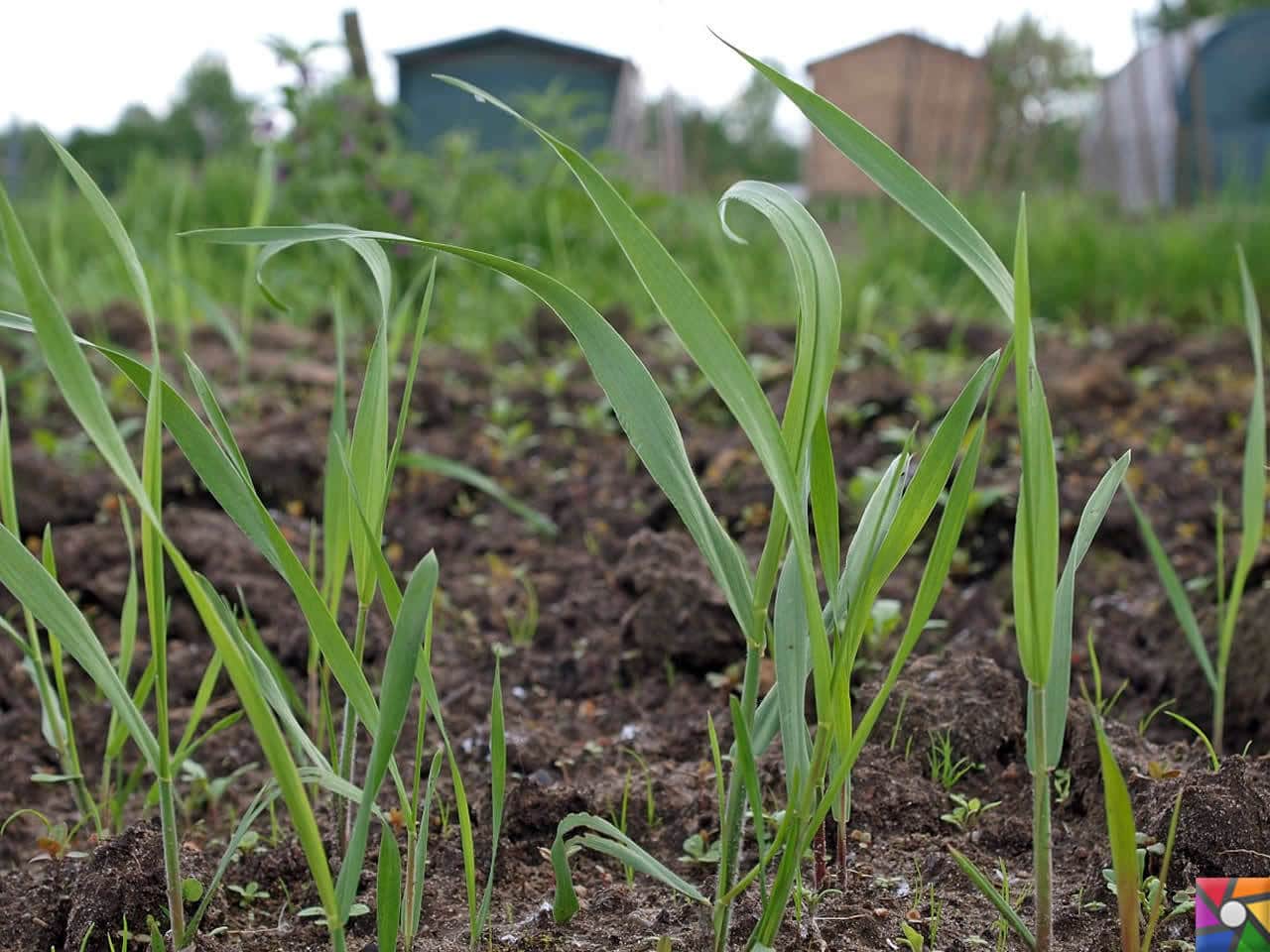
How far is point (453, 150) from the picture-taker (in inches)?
163

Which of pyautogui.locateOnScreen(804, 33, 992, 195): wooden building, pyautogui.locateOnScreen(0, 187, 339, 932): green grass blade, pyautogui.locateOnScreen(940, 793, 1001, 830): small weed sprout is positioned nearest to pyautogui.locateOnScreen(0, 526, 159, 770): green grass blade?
pyautogui.locateOnScreen(0, 187, 339, 932): green grass blade

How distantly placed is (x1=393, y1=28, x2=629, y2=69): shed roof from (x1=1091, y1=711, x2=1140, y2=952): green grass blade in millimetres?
12692

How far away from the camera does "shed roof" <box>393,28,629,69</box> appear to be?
12.7 m

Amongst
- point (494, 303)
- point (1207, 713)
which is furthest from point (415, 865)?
point (494, 303)

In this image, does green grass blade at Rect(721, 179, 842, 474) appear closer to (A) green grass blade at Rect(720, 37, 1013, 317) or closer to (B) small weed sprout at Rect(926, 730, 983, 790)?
(A) green grass blade at Rect(720, 37, 1013, 317)

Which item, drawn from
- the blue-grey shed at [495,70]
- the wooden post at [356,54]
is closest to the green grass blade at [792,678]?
the wooden post at [356,54]

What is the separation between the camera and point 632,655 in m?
1.58

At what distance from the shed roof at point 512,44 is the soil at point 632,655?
34.1 ft

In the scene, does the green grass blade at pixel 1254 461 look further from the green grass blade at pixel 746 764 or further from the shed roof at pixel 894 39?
the shed roof at pixel 894 39

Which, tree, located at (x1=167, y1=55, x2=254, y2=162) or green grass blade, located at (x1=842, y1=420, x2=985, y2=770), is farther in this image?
tree, located at (x1=167, y1=55, x2=254, y2=162)

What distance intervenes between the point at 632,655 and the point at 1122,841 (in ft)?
2.99

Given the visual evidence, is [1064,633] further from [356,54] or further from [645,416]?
[356,54]

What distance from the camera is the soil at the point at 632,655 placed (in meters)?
0.95

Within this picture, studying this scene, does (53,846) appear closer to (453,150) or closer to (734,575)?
A: (734,575)
